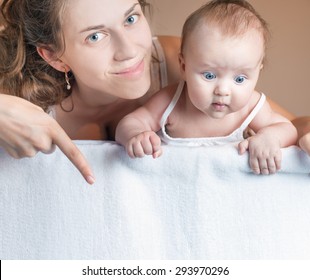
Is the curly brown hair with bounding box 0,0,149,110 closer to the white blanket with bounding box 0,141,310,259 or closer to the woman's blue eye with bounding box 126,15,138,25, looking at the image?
the woman's blue eye with bounding box 126,15,138,25

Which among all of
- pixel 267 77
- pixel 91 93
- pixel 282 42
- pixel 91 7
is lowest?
pixel 267 77

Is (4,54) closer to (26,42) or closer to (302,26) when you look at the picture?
(26,42)

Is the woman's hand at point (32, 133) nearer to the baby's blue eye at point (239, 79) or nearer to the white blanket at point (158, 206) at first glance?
the white blanket at point (158, 206)

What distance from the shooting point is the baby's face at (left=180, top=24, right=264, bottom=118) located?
37.6 inches

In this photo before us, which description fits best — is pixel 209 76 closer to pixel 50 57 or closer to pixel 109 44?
pixel 109 44

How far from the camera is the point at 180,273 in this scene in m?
0.88

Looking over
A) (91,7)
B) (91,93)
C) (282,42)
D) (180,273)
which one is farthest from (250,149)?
(282,42)

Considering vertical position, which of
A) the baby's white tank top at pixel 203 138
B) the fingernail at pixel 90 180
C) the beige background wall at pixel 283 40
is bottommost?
the beige background wall at pixel 283 40

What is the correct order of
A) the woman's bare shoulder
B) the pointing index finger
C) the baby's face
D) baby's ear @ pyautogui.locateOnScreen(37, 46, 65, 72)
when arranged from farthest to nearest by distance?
the woman's bare shoulder, baby's ear @ pyautogui.locateOnScreen(37, 46, 65, 72), the baby's face, the pointing index finger

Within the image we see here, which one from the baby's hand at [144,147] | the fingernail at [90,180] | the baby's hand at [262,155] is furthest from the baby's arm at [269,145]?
the fingernail at [90,180]

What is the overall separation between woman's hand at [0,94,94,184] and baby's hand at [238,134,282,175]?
25cm

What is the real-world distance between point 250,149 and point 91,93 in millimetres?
507

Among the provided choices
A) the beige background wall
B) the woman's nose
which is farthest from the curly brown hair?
the beige background wall

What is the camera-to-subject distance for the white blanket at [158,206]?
87cm
